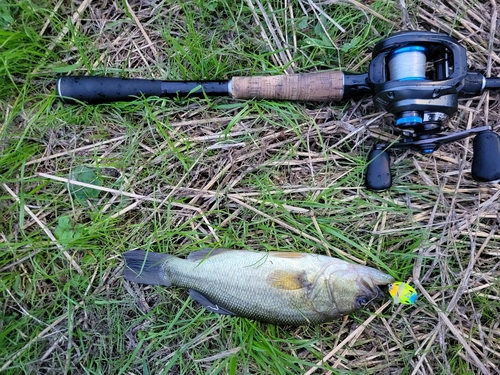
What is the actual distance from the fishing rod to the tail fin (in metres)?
1.03

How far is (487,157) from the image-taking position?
237 centimetres

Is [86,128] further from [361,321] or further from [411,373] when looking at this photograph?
[411,373]

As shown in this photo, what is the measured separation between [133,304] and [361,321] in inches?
58.7

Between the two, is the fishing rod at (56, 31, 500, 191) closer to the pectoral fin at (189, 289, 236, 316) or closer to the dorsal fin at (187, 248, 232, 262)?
the dorsal fin at (187, 248, 232, 262)

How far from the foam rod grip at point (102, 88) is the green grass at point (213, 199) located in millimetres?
114

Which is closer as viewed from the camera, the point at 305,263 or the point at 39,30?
the point at 305,263

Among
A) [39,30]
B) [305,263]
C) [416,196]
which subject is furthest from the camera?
[39,30]

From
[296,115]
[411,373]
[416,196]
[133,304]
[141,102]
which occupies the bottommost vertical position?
[411,373]

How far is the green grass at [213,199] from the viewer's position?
2650 millimetres

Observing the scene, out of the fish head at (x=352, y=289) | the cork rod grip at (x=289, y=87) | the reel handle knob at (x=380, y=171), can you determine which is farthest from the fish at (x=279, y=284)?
the cork rod grip at (x=289, y=87)

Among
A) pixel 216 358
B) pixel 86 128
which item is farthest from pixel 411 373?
pixel 86 128

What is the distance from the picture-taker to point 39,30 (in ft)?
9.45

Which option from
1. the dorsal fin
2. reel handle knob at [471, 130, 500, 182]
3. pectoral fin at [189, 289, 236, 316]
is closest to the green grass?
the dorsal fin

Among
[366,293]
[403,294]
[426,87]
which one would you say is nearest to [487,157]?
[426,87]
